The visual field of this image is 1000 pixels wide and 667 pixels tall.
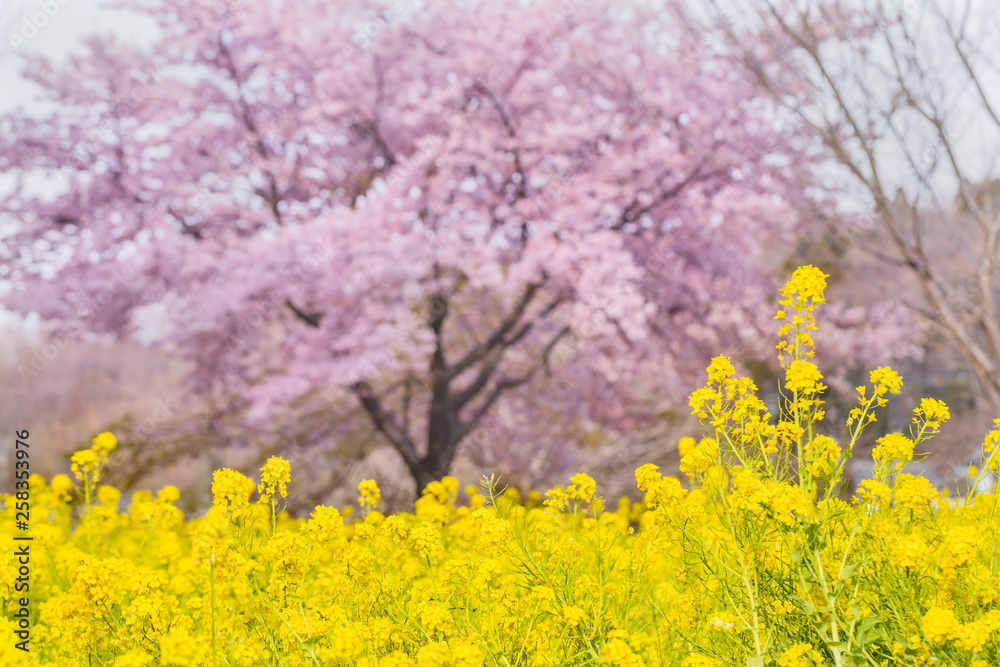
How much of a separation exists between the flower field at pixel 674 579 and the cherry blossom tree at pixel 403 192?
12.5 feet

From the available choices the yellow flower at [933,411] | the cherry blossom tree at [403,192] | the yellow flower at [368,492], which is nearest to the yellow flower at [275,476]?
the yellow flower at [368,492]

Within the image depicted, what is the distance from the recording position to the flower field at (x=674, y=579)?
1.80m

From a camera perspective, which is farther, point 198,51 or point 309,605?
point 198,51

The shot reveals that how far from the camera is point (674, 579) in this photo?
2455mm

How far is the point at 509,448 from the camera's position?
8.87 metres

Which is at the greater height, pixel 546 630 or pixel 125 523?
pixel 546 630

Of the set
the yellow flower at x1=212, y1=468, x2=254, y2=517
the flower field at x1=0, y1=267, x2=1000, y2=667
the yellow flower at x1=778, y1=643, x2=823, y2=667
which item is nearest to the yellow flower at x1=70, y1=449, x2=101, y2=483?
the flower field at x1=0, y1=267, x2=1000, y2=667

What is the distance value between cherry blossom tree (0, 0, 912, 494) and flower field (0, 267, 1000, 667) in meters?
3.81

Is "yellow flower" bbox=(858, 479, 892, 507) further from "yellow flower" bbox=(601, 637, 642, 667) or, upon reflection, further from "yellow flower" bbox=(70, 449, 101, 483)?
"yellow flower" bbox=(70, 449, 101, 483)

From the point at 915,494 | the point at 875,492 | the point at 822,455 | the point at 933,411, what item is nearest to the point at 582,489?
the point at 822,455

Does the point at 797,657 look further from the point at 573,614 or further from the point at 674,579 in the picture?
the point at 674,579

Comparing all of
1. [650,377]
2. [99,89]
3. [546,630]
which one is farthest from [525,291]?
[546,630]

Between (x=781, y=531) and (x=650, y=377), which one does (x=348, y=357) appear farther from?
(x=781, y=531)

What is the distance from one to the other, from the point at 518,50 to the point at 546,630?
18.8 feet
